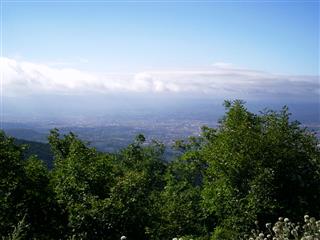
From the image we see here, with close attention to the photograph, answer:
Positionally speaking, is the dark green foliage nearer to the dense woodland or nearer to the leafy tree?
the dense woodland

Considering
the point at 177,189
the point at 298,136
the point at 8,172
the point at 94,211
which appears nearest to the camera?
the point at 94,211

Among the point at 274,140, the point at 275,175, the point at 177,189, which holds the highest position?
the point at 274,140

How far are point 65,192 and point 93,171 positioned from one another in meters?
2.42

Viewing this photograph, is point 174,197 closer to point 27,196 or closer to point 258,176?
point 258,176

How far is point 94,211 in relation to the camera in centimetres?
2650

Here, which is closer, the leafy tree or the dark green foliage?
the leafy tree

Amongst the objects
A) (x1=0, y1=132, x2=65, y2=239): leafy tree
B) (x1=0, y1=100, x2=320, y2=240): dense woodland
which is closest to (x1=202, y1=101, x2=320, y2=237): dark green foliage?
(x1=0, y1=100, x2=320, y2=240): dense woodland

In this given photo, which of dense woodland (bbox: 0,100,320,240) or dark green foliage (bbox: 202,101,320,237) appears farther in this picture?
dark green foliage (bbox: 202,101,320,237)

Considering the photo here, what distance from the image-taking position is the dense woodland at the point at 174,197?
90.2ft

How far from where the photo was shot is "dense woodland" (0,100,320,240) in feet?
90.2

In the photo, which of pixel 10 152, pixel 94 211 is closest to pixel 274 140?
pixel 94 211

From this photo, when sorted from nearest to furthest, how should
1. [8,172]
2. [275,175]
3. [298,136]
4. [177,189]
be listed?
[8,172] < [275,175] < [298,136] < [177,189]

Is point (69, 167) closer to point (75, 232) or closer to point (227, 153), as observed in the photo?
point (75, 232)

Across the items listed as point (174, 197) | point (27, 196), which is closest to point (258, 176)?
point (174, 197)
